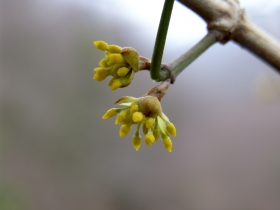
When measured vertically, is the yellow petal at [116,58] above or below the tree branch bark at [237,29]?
below

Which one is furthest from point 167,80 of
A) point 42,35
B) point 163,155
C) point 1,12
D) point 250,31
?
→ point 1,12

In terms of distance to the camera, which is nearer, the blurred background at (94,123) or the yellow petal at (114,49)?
the yellow petal at (114,49)

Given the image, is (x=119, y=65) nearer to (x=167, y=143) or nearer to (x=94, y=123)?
(x=167, y=143)

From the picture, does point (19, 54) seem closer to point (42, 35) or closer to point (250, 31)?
point (42, 35)

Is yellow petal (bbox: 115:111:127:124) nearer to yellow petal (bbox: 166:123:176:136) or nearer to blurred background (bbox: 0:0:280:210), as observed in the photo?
yellow petal (bbox: 166:123:176:136)

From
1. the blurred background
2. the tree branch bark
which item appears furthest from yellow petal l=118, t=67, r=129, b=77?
the blurred background

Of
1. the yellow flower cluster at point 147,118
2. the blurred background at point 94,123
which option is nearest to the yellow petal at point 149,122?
the yellow flower cluster at point 147,118

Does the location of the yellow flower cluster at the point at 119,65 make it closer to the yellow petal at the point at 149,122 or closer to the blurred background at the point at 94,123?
the yellow petal at the point at 149,122
